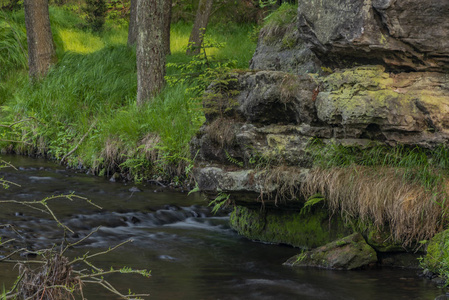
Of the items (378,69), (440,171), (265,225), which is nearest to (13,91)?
(265,225)

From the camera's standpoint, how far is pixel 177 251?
6.66 meters

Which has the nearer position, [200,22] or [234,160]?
[234,160]

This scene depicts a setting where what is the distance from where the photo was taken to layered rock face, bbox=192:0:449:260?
6.07 metres

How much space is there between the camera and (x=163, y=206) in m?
8.74

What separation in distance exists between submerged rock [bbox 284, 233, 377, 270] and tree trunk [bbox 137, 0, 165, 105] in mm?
6742

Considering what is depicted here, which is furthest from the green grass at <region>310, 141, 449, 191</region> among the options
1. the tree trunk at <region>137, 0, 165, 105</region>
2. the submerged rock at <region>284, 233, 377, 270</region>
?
the tree trunk at <region>137, 0, 165, 105</region>

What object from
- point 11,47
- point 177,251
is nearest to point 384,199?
point 177,251

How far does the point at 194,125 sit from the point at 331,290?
5454 millimetres

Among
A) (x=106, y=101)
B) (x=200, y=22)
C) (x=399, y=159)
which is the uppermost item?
(x=200, y=22)

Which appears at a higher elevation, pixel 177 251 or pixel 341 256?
pixel 341 256

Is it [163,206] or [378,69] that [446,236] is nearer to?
[378,69]

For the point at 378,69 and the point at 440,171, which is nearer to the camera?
the point at 440,171

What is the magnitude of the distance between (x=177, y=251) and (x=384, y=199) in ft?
8.17

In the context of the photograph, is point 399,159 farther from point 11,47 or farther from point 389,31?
point 11,47
